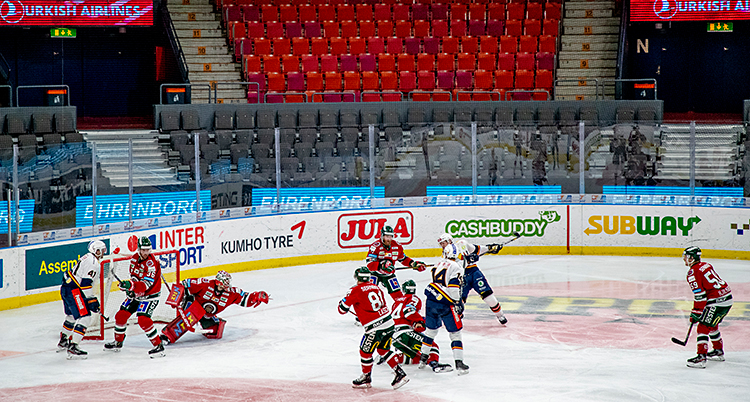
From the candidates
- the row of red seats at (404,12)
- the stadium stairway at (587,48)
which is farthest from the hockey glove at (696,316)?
the row of red seats at (404,12)

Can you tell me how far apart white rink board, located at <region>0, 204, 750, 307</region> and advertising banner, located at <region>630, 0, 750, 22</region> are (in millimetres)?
6371

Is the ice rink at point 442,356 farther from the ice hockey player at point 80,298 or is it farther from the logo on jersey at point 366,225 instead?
the logo on jersey at point 366,225

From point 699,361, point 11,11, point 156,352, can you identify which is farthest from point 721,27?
point 156,352

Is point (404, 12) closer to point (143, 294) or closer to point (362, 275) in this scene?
point (143, 294)

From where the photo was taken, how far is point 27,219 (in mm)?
12383

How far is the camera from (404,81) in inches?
851

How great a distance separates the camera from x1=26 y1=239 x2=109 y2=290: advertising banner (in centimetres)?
1249

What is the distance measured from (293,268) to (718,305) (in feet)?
27.5

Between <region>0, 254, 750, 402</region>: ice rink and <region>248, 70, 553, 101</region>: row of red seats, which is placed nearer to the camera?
<region>0, 254, 750, 402</region>: ice rink

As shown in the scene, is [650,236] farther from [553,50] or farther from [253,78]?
[253,78]

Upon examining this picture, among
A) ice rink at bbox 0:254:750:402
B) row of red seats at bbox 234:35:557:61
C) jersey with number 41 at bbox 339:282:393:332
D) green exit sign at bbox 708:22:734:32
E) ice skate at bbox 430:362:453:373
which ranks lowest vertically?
ice rink at bbox 0:254:750:402

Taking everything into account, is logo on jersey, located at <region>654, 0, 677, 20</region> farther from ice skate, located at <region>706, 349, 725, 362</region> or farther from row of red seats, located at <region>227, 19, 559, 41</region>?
ice skate, located at <region>706, 349, 725, 362</region>

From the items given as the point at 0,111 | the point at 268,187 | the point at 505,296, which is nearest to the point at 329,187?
the point at 268,187

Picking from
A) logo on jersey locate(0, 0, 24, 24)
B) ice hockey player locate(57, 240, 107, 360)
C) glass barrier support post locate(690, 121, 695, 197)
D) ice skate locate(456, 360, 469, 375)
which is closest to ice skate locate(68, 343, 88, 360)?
ice hockey player locate(57, 240, 107, 360)
